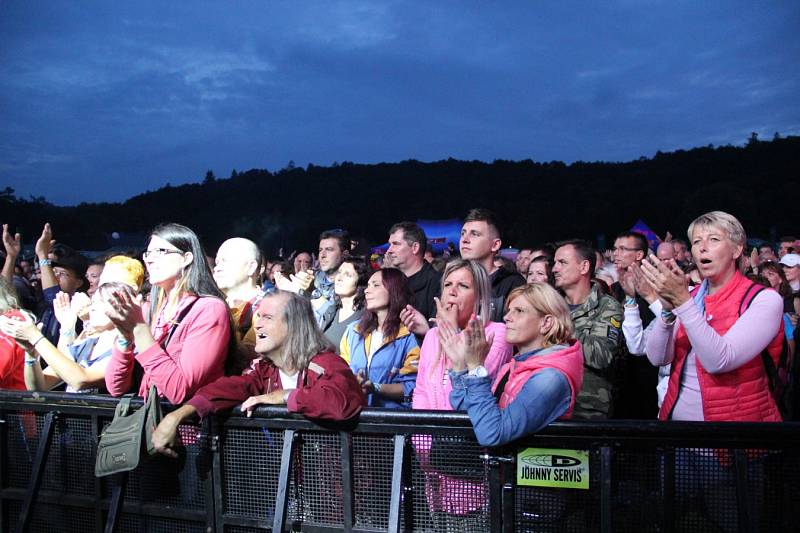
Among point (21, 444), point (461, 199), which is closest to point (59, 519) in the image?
point (21, 444)

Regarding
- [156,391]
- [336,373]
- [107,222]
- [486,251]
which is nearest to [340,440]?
[336,373]

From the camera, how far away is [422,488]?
9.58 feet

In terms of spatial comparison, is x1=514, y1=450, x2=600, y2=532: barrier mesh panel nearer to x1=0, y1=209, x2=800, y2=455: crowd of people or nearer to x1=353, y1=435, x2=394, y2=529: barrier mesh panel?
x1=0, y1=209, x2=800, y2=455: crowd of people

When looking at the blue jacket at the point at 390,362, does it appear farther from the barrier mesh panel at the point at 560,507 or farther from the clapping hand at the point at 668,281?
the clapping hand at the point at 668,281

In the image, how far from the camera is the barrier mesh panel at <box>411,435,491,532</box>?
2.83 metres

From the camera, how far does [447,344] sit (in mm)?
2852

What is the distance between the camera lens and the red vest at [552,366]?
2955 millimetres

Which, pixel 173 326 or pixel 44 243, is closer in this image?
pixel 173 326

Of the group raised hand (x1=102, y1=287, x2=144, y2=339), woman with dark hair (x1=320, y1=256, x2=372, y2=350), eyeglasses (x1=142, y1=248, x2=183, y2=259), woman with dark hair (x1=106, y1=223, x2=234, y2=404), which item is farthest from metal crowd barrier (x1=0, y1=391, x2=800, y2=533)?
woman with dark hair (x1=320, y1=256, x2=372, y2=350)

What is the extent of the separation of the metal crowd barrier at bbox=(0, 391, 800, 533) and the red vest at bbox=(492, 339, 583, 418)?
0.27m

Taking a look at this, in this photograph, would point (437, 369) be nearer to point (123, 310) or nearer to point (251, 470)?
point (251, 470)

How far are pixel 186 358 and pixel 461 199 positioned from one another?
65.2 metres

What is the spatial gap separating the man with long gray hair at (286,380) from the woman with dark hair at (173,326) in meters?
0.15

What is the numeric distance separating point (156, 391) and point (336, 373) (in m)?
0.92
